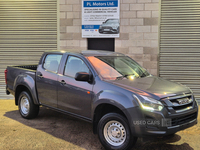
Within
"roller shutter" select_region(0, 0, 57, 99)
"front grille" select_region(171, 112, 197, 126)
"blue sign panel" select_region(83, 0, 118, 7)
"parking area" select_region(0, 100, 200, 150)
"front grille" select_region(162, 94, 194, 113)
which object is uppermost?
"blue sign panel" select_region(83, 0, 118, 7)

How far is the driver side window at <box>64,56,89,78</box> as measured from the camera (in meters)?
4.91

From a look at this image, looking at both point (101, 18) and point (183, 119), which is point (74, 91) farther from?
point (101, 18)

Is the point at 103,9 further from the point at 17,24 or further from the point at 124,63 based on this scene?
the point at 124,63

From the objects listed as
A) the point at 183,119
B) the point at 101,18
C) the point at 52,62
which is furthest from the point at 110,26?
the point at 183,119

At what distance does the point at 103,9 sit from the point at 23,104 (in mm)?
5018

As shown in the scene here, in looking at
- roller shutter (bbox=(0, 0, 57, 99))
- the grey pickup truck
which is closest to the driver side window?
the grey pickup truck

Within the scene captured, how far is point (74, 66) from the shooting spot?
200 inches

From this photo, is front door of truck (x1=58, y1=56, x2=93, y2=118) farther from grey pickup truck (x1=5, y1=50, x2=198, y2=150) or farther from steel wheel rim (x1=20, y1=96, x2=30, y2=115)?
steel wheel rim (x1=20, y1=96, x2=30, y2=115)

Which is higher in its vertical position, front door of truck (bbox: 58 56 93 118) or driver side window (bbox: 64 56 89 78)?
driver side window (bbox: 64 56 89 78)

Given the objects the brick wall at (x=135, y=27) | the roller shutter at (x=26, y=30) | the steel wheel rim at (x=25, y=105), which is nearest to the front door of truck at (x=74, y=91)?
the steel wheel rim at (x=25, y=105)

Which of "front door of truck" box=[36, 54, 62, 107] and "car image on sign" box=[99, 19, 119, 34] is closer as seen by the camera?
"front door of truck" box=[36, 54, 62, 107]

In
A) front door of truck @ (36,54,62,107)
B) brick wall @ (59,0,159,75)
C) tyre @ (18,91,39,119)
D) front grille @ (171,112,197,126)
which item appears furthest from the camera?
brick wall @ (59,0,159,75)

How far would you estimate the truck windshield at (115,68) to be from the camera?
4695 millimetres

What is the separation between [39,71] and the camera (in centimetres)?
582
